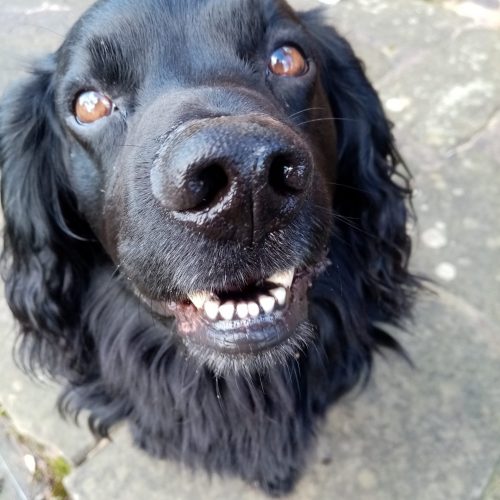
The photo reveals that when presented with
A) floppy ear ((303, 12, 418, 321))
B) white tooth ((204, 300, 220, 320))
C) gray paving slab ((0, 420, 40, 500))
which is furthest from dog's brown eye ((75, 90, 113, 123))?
gray paving slab ((0, 420, 40, 500))

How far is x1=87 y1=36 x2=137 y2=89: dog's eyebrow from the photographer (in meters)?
1.51

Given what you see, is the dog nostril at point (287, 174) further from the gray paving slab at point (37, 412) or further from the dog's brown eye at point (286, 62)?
the gray paving slab at point (37, 412)

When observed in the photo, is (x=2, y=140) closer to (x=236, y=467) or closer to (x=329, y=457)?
(x=236, y=467)

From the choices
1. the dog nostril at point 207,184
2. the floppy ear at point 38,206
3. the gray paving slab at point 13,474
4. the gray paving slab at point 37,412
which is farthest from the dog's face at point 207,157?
the gray paving slab at point 13,474

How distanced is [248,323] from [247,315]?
0.02 metres

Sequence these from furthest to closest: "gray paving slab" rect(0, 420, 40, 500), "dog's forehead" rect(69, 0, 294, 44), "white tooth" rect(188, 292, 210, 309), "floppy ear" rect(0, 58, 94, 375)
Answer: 1. "gray paving slab" rect(0, 420, 40, 500)
2. "floppy ear" rect(0, 58, 94, 375)
3. "dog's forehead" rect(69, 0, 294, 44)
4. "white tooth" rect(188, 292, 210, 309)

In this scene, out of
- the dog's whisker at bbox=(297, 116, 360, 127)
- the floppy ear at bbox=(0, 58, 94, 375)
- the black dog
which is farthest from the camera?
the floppy ear at bbox=(0, 58, 94, 375)

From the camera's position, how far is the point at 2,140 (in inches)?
74.0

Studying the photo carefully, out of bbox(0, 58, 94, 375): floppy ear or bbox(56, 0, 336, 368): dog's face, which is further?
bbox(0, 58, 94, 375): floppy ear

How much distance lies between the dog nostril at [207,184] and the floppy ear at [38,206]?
83 cm

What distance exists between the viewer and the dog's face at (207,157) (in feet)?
3.65

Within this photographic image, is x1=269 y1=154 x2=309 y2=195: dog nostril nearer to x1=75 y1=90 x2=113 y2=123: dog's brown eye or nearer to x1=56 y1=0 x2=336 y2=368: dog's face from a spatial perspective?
x1=56 y1=0 x2=336 y2=368: dog's face

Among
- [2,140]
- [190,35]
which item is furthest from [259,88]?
[2,140]

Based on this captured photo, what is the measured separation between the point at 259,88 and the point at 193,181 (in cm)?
56
